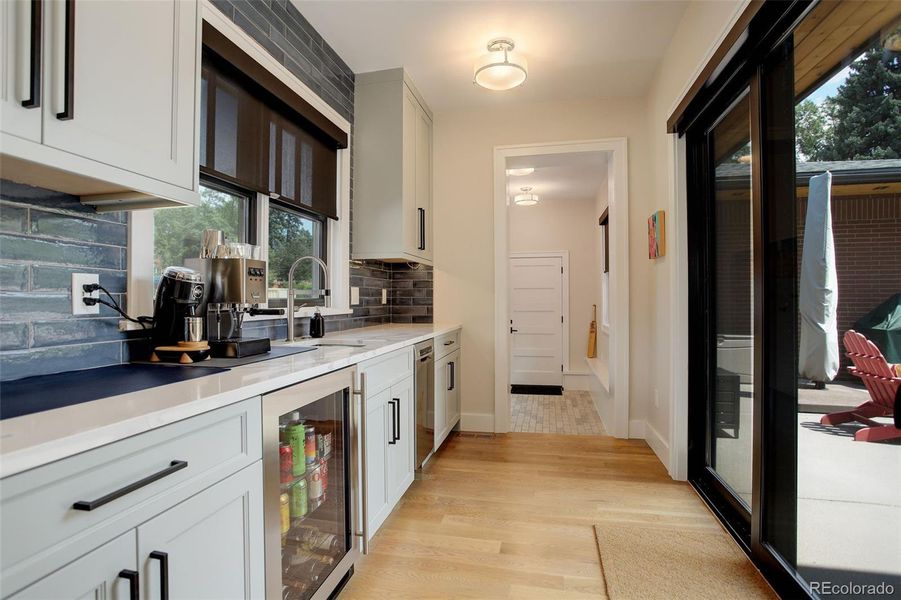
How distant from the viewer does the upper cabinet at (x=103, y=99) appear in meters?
0.90

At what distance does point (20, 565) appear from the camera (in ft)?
2.02

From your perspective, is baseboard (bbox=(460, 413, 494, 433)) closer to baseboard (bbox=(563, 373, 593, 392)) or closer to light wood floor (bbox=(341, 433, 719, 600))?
light wood floor (bbox=(341, 433, 719, 600))

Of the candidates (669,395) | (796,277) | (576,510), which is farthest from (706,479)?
(796,277)

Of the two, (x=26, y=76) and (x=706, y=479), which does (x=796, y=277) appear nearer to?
(x=706, y=479)

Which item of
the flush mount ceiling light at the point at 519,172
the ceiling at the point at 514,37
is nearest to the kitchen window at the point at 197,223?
the ceiling at the point at 514,37

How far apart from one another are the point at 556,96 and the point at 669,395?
2.44 meters

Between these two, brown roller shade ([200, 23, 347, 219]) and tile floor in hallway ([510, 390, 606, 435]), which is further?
tile floor in hallway ([510, 390, 606, 435])

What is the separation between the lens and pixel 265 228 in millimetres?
2221

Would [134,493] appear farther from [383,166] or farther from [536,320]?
[536,320]

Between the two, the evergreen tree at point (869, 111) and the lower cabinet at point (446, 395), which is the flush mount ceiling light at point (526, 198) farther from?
the evergreen tree at point (869, 111)

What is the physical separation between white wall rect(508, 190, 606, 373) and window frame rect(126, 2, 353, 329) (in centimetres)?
363

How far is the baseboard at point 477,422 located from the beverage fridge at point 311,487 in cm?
206

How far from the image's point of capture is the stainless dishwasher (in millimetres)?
2529

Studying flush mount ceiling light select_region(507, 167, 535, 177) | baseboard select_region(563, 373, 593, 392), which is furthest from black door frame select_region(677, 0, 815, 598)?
baseboard select_region(563, 373, 593, 392)
